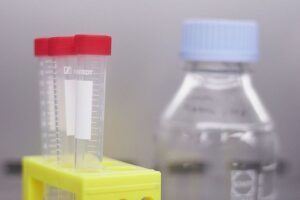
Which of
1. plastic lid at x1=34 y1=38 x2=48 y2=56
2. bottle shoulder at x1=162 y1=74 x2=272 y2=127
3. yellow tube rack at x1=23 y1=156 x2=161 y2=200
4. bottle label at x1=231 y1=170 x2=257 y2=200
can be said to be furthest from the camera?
bottle shoulder at x1=162 y1=74 x2=272 y2=127

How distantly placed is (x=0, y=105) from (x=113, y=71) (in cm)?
19

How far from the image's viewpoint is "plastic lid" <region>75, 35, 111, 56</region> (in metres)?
0.67

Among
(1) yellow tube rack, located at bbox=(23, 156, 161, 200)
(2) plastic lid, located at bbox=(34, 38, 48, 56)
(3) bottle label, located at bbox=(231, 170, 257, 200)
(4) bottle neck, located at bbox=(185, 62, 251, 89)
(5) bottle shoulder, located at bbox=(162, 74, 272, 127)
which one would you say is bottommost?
(3) bottle label, located at bbox=(231, 170, 257, 200)

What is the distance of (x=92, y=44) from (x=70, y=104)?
0.09 meters

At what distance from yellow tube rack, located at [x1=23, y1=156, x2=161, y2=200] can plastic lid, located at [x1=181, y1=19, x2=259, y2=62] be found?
0.23 meters

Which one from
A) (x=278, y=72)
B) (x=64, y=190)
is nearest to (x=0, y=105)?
(x=64, y=190)

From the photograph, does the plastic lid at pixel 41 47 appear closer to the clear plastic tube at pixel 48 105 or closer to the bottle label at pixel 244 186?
the clear plastic tube at pixel 48 105

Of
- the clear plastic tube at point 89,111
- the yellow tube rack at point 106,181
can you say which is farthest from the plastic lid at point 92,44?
the yellow tube rack at point 106,181

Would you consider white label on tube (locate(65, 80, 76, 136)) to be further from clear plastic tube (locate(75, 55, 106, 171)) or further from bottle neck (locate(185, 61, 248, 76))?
bottle neck (locate(185, 61, 248, 76))

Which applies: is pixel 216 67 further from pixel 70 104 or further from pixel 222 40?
pixel 70 104

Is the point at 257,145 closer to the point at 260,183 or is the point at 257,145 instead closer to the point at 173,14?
the point at 260,183

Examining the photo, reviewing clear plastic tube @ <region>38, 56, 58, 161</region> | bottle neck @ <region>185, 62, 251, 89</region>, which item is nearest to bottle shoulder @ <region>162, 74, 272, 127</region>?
bottle neck @ <region>185, 62, 251, 89</region>

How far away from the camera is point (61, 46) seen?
2.43 feet

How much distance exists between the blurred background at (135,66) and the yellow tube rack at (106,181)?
7.7 inches
